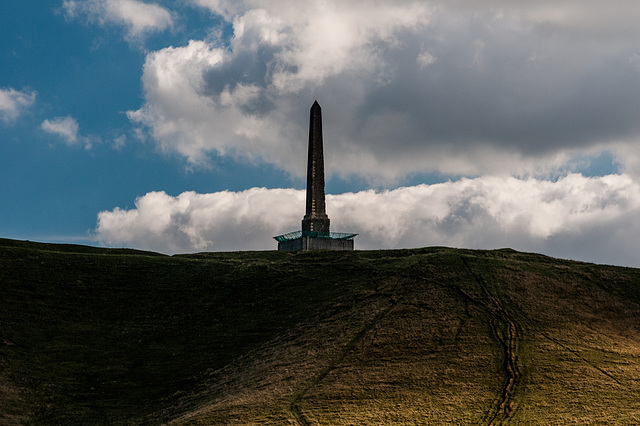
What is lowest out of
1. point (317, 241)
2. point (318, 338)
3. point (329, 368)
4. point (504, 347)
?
point (329, 368)

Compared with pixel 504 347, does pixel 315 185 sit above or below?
above

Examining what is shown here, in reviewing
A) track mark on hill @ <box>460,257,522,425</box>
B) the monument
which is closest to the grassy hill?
track mark on hill @ <box>460,257,522,425</box>

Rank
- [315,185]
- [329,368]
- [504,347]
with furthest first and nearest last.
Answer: [315,185], [504,347], [329,368]

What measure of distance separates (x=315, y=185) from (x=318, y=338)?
25.0m

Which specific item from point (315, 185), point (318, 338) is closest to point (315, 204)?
point (315, 185)

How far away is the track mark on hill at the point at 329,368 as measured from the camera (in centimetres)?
3503

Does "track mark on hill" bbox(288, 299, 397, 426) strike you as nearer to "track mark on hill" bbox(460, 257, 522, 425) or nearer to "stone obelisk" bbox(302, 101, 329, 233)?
"track mark on hill" bbox(460, 257, 522, 425)

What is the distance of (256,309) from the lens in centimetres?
5284

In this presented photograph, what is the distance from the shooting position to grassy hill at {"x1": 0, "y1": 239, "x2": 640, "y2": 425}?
36719 mm

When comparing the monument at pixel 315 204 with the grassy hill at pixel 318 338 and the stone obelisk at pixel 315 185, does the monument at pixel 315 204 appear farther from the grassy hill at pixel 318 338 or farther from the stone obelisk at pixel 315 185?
the grassy hill at pixel 318 338

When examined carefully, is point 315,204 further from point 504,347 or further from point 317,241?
point 504,347

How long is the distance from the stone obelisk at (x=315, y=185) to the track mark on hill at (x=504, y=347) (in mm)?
17888

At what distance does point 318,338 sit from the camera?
46.0 m

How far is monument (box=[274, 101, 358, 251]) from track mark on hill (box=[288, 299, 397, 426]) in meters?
19.4
